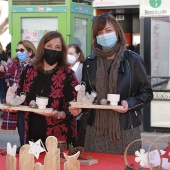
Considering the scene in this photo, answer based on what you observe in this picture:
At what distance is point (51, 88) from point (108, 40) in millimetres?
556

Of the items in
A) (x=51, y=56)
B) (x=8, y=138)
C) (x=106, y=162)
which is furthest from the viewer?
Answer: (x=8, y=138)

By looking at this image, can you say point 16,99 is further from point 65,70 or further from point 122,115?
point 122,115

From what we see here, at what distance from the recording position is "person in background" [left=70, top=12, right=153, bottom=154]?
3686mm

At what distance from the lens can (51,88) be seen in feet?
12.8

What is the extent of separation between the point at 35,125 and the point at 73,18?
7.99 metres

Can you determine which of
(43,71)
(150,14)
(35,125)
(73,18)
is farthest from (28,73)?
(73,18)

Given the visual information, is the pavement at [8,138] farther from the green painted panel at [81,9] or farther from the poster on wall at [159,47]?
the green painted panel at [81,9]

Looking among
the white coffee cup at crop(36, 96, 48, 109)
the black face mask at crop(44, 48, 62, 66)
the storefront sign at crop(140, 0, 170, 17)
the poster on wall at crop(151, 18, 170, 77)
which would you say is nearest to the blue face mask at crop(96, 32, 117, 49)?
the black face mask at crop(44, 48, 62, 66)

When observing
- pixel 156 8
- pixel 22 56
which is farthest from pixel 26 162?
pixel 156 8

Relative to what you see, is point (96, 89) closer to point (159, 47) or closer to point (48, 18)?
point (159, 47)

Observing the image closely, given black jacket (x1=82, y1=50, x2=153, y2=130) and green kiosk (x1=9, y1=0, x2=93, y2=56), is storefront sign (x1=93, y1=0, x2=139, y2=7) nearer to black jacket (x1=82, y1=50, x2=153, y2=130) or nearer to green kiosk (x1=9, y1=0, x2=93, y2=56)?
green kiosk (x1=9, y1=0, x2=93, y2=56)

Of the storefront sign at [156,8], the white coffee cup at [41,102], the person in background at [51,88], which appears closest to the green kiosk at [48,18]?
the storefront sign at [156,8]

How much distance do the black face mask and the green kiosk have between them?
299 inches

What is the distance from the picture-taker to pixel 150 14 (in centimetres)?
898
